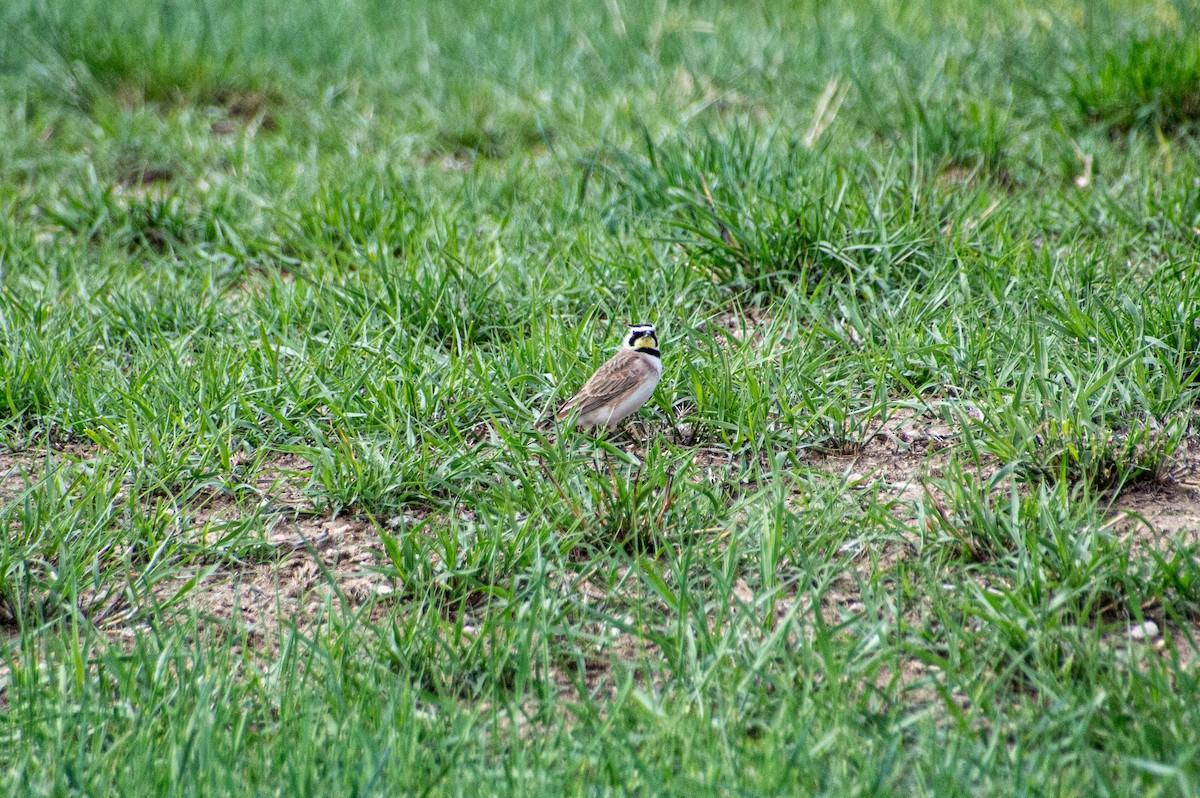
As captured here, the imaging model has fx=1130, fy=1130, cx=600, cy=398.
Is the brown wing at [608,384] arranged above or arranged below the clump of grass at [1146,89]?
below

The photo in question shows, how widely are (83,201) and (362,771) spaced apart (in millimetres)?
4342

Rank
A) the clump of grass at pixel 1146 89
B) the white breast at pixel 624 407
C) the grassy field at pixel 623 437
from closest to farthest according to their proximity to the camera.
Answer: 1. the grassy field at pixel 623 437
2. the white breast at pixel 624 407
3. the clump of grass at pixel 1146 89

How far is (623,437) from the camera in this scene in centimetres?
400

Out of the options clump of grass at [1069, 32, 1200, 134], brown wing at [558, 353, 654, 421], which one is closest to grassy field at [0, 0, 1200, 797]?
clump of grass at [1069, 32, 1200, 134]

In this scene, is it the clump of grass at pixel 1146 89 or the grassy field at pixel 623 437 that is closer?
the grassy field at pixel 623 437

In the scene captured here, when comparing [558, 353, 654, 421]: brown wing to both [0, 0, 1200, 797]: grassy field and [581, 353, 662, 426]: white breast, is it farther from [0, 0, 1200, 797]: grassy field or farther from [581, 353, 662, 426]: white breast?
[0, 0, 1200, 797]: grassy field

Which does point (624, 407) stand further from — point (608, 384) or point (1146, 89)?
A: point (1146, 89)

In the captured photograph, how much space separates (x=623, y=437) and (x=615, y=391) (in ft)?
0.99

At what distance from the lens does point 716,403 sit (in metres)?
3.89

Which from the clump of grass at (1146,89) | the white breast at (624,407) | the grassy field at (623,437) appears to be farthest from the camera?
the clump of grass at (1146,89)

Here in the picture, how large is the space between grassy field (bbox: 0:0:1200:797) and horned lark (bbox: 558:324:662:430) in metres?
0.11

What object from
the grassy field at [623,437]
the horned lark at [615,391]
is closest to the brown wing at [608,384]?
the horned lark at [615,391]

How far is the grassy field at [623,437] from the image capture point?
2.56m

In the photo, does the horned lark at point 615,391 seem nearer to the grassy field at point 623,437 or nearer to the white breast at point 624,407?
the white breast at point 624,407
